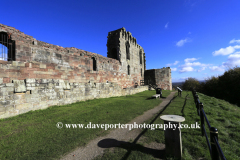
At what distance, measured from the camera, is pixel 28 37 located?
7426mm

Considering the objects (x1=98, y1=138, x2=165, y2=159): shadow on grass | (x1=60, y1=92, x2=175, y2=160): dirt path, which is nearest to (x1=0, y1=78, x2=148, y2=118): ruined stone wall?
(x1=60, y1=92, x2=175, y2=160): dirt path

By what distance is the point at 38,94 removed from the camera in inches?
278

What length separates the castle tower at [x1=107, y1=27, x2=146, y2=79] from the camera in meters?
18.2

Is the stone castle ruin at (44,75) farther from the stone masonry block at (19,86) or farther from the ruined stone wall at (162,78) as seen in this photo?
the ruined stone wall at (162,78)

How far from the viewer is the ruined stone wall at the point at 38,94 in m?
5.82

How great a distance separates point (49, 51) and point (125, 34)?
1482 cm

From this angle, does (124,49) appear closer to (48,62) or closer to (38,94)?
(48,62)

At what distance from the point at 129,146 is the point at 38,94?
664cm

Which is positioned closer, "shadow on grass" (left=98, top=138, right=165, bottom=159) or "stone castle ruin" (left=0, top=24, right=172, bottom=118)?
"shadow on grass" (left=98, top=138, right=165, bottom=159)

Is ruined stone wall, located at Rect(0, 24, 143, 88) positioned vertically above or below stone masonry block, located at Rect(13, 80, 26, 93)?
above

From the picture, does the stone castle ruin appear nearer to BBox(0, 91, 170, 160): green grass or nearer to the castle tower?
BBox(0, 91, 170, 160): green grass

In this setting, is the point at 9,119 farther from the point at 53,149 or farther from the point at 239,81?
the point at 239,81
